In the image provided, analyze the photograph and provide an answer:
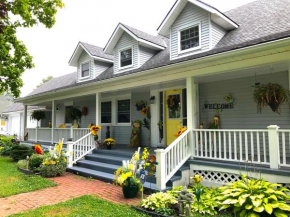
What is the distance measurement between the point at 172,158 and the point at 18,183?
15.0 feet

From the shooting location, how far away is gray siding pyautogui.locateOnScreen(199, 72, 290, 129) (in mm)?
6391

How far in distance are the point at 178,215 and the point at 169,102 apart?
5.08 m

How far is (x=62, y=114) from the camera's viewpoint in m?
15.7

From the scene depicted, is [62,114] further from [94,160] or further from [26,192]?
[26,192]

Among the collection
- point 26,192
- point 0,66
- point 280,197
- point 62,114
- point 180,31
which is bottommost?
point 26,192

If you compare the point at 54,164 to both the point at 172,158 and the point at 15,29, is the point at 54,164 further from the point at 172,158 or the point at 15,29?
the point at 15,29

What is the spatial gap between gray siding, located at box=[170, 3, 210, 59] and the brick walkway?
16.5 ft

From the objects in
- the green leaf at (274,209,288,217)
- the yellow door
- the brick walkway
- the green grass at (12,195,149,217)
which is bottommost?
the brick walkway

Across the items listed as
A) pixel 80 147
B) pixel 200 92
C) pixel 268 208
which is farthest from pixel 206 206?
pixel 80 147

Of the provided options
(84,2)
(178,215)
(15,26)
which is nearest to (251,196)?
(178,215)

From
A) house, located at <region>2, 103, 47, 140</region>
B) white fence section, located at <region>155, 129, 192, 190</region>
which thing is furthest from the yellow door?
house, located at <region>2, 103, 47, 140</region>

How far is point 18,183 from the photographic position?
6.45 m

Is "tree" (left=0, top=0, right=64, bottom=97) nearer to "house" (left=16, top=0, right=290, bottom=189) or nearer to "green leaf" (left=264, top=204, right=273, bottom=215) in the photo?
"house" (left=16, top=0, right=290, bottom=189)

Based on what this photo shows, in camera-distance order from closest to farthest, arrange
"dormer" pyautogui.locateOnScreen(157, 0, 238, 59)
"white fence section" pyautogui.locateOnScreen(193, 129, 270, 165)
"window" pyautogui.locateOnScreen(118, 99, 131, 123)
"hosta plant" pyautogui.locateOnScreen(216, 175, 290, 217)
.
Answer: "hosta plant" pyautogui.locateOnScreen(216, 175, 290, 217) < "white fence section" pyautogui.locateOnScreen(193, 129, 270, 165) < "dormer" pyautogui.locateOnScreen(157, 0, 238, 59) < "window" pyautogui.locateOnScreen(118, 99, 131, 123)
